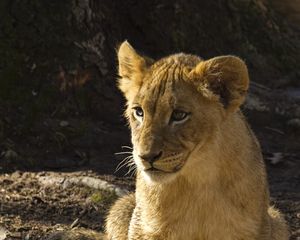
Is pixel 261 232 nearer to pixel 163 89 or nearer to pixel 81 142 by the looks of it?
pixel 163 89

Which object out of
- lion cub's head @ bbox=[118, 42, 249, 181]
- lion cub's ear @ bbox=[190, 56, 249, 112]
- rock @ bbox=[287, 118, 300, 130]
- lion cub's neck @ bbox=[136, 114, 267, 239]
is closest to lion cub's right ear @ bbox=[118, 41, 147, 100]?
lion cub's head @ bbox=[118, 42, 249, 181]

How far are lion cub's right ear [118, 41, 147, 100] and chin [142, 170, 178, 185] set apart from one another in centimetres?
65

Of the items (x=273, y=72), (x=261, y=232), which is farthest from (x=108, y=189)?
(x=273, y=72)

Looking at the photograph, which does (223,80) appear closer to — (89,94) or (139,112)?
(139,112)

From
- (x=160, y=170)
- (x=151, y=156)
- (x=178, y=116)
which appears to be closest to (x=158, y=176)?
(x=160, y=170)

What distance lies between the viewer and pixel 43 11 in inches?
353

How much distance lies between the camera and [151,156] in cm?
535

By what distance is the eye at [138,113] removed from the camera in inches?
223

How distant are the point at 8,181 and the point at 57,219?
813 mm

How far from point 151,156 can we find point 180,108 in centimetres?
37

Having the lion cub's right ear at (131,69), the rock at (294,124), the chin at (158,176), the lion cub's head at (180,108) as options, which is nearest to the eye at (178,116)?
the lion cub's head at (180,108)

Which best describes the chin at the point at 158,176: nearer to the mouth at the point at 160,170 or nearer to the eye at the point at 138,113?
the mouth at the point at 160,170

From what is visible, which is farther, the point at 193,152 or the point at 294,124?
the point at 294,124

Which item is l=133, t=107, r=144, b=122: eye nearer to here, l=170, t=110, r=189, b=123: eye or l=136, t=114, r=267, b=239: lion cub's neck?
l=170, t=110, r=189, b=123: eye
